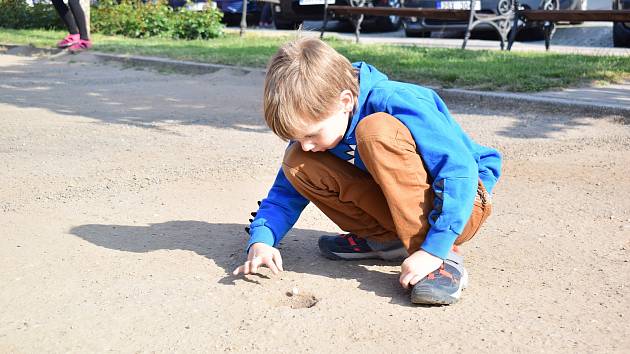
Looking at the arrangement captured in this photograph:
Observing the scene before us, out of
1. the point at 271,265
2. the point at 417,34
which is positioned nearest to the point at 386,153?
the point at 271,265

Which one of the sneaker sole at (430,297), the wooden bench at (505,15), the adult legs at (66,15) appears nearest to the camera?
the sneaker sole at (430,297)

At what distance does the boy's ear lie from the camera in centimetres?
258

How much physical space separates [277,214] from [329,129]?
0.47 metres

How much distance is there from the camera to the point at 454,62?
8062 mm

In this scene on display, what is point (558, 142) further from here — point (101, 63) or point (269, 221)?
point (101, 63)

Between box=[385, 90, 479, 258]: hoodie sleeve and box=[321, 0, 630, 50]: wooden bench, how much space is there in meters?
5.84

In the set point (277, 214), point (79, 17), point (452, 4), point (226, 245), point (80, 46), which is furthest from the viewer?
point (452, 4)

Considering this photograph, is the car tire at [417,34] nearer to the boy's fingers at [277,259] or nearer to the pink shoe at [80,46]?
the pink shoe at [80,46]

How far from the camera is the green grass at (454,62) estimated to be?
686 cm

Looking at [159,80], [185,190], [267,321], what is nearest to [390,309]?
[267,321]

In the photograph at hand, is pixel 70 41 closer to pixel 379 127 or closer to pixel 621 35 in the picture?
pixel 621 35

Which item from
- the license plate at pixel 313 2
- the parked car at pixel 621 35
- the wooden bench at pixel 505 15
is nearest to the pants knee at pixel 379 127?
the wooden bench at pixel 505 15

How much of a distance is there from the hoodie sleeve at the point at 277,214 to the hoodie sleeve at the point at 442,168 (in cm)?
55

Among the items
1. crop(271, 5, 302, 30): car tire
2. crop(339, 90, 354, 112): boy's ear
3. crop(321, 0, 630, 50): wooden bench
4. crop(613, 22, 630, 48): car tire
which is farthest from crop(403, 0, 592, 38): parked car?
crop(339, 90, 354, 112): boy's ear
